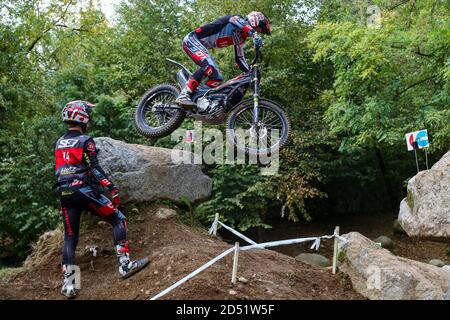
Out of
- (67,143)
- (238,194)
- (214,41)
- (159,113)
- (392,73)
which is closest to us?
(67,143)

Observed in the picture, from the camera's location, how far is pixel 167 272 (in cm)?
623

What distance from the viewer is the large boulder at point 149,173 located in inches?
317

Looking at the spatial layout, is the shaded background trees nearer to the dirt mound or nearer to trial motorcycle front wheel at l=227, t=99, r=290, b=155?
the dirt mound

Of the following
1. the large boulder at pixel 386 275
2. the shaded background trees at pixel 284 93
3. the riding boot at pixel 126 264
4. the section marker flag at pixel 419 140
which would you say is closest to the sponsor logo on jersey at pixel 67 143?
the riding boot at pixel 126 264

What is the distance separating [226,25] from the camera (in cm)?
726

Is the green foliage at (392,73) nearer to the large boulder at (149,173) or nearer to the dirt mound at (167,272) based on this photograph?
the large boulder at (149,173)

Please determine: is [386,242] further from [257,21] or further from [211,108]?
[257,21]

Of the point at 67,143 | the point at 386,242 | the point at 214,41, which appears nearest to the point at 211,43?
the point at 214,41

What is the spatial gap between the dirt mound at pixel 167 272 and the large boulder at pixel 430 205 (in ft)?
5.68

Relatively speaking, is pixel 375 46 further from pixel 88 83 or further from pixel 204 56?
pixel 88 83

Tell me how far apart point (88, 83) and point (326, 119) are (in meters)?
6.60

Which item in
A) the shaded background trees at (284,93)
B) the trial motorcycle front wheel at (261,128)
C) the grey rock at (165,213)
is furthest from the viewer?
the shaded background trees at (284,93)

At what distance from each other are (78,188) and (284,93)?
10.1 meters

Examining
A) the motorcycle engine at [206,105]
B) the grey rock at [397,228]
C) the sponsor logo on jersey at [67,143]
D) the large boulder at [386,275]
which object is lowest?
the large boulder at [386,275]
